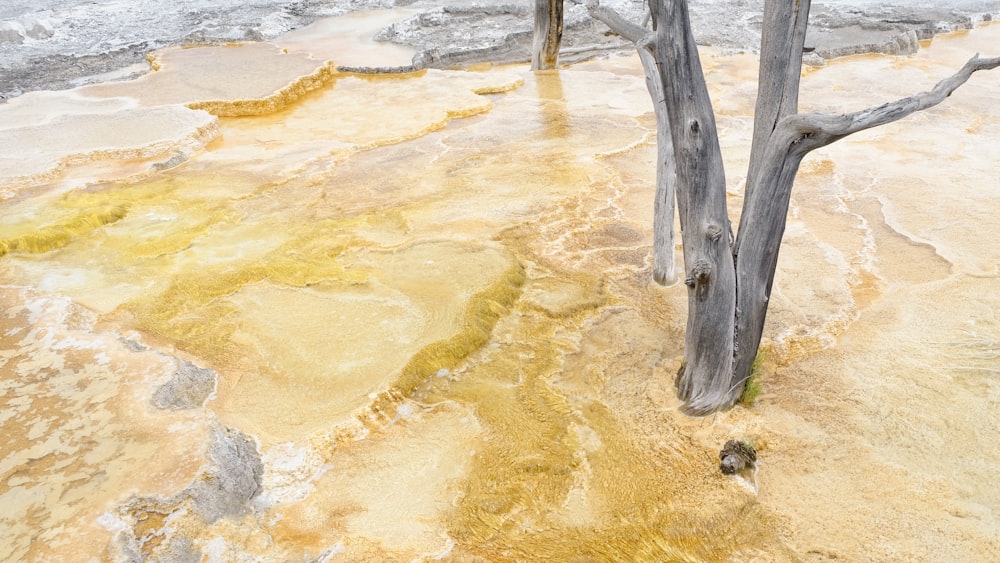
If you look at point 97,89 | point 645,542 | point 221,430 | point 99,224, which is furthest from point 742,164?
point 97,89

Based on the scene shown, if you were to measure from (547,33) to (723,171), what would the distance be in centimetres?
669

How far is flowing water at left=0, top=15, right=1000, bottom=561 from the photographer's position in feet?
8.56

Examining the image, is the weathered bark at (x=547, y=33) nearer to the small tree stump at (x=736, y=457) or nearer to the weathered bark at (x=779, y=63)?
the weathered bark at (x=779, y=63)

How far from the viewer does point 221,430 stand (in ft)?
9.60

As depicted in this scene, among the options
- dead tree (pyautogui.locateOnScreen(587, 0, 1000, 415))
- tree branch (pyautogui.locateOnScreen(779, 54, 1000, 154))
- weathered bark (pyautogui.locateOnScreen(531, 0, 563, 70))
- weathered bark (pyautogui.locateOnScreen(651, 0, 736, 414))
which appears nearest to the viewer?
tree branch (pyautogui.locateOnScreen(779, 54, 1000, 154))

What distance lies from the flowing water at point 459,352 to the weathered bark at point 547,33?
250 centimetres

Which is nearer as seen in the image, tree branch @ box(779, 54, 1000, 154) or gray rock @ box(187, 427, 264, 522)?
tree branch @ box(779, 54, 1000, 154)

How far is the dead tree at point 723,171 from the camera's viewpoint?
8.23 ft

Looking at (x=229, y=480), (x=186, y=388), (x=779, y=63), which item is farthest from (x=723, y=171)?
(x=186, y=388)

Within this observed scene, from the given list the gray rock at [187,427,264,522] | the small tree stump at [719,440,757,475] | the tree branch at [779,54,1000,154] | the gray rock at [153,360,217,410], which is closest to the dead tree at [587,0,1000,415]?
the tree branch at [779,54,1000,154]

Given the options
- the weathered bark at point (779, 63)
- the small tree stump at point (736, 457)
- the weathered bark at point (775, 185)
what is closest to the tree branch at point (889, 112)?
the weathered bark at point (775, 185)

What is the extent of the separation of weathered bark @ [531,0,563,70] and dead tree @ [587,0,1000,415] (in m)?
5.98

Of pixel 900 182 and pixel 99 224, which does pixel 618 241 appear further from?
pixel 99 224

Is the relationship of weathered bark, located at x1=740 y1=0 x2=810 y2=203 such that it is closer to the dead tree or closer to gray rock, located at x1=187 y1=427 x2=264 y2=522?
the dead tree
